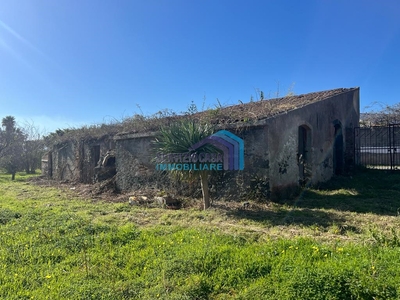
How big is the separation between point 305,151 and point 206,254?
7611 millimetres

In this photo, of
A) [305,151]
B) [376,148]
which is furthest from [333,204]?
[376,148]

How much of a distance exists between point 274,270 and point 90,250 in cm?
284

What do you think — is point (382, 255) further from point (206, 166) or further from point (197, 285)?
point (206, 166)

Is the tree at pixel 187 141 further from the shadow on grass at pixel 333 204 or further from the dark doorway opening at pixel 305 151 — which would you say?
the dark doorway opening at pixel 305 151

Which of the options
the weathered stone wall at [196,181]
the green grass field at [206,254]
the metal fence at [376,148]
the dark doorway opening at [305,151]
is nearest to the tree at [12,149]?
the weathered stone wall at [196,181]

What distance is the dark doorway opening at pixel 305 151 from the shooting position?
1004cm

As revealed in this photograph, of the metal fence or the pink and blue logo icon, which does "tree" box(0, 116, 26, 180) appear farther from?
the metal fence

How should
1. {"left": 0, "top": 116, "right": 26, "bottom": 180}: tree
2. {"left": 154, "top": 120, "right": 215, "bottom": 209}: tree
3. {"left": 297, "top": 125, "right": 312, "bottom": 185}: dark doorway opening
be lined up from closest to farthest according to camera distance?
1. {"left": 154, "top": 120, "right": 215, "bottom": 209}: tree
2. {"left": 297, "top": 125, "right": 312, "bottom": 185}: dark doorway opening
3. {"left": 0, "top": 116, "right": 26, "bottom": 180}: tree

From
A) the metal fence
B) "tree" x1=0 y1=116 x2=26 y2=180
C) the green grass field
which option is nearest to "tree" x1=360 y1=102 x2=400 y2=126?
the metal fence

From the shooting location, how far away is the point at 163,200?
8.30 m

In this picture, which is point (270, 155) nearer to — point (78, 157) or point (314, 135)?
point (314, 135)

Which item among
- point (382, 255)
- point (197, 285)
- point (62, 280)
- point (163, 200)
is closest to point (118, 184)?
point (163, 200)

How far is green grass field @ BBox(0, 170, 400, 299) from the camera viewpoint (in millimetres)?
3043

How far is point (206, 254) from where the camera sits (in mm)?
3908
